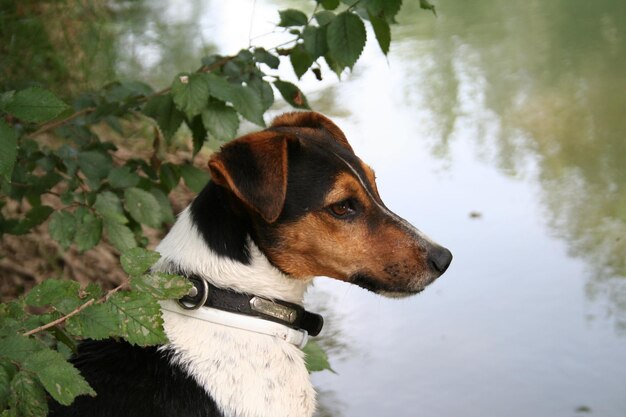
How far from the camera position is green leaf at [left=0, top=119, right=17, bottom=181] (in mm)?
2658

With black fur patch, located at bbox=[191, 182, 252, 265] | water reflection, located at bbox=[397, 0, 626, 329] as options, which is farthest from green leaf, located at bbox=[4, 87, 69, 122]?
water reflection, located at bbox=[397, 0, 626, 329]

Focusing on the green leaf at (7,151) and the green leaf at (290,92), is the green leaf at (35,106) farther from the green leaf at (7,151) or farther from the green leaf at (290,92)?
the green leaf at (290,92)

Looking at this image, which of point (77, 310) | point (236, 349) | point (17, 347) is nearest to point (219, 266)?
point (236, 349)

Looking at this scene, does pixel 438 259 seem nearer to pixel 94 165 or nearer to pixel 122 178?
pixel 122 178

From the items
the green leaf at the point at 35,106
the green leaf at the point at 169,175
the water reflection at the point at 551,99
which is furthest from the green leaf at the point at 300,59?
the water reflection at the point at 551,99

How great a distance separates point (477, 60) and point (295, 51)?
425 cm

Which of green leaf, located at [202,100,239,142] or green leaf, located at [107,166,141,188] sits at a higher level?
green leaf, located at [202,100,239,142]

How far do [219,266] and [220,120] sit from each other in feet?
3.04

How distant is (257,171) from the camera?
2.92 meters

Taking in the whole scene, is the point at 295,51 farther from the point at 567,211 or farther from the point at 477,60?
the point at 477,60

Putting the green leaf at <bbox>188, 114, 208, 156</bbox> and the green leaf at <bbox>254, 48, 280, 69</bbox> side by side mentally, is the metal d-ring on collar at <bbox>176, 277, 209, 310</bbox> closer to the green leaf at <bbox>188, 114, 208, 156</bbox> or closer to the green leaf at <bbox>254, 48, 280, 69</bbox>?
the green leaf at <bbox>188, 114, 208, 156</bbox>

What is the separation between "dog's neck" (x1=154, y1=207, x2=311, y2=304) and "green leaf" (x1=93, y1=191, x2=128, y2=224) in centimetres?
82

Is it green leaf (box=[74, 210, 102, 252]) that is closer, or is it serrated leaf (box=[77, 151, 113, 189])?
green leaf (box=[74, 210, 102, 252])

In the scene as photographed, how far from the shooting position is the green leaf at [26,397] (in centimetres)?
243
